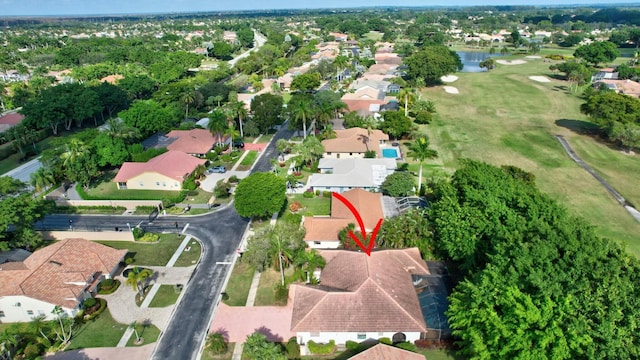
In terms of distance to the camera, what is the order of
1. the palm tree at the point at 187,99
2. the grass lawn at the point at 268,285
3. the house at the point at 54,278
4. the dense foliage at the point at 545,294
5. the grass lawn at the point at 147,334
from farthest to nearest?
the palm tree at the point at 187,99 → the grass lawn at the point at 268,285 → the house at the point at 54,278 → the grass lawn at the point at 147,334 → the dense foliage at the point at 545,294

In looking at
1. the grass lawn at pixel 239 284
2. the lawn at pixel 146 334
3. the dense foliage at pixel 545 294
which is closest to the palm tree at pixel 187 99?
the grass lawn at pixel 239 284

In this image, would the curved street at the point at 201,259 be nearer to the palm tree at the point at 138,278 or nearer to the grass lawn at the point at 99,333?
the grass lawn at the point at 99,333

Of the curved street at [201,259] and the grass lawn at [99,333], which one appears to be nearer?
the grass lawn at [99,333]

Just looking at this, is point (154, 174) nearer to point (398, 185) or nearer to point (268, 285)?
point (268, 285)

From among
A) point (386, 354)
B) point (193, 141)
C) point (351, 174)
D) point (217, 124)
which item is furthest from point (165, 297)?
point (193, 141)

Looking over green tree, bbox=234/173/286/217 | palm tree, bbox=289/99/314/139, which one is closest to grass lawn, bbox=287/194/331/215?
green tree, bbox=234/173/286/217

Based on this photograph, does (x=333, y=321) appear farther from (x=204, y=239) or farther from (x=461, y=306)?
(x=204, y=239)

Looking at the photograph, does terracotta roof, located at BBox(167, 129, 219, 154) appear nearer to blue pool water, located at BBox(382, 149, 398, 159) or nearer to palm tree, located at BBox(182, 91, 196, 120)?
palm tree, located at BBox(182, 91, 196, 120)

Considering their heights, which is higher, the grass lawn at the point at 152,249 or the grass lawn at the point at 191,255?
the grass lawn at the point at 191,255
